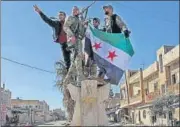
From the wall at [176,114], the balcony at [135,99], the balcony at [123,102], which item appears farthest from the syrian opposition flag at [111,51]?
the balcony at [123,102]

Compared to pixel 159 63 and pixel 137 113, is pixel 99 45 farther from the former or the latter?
pixel 137 113

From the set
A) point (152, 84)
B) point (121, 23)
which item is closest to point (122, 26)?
point (121, 23)

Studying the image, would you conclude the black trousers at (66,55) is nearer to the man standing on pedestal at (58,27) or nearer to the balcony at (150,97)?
the man standing on pedestal at (58,27)

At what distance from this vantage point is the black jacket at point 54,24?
22.9 ft

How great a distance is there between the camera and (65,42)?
706 centimetres

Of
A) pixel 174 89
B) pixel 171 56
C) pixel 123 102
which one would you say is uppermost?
pixel 171 56

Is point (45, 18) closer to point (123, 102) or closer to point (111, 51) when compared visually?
point (111, 51)

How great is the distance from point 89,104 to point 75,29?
127 centimetres

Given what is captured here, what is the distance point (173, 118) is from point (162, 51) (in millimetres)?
8765

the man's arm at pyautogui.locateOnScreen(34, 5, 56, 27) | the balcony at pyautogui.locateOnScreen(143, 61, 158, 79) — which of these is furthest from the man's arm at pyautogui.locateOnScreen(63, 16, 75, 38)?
the balcony at pyautogui.locateOnScreen(143, 61, 158, 79)

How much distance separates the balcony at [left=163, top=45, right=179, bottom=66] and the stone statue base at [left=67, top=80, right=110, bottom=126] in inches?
1427

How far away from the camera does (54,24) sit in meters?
6.98


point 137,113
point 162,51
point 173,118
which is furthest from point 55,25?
point 137,113

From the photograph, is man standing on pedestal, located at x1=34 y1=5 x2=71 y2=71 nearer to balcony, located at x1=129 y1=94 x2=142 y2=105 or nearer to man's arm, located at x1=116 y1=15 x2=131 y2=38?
man's arm, located at x1=116 y1=15 x2=131 y2=38
